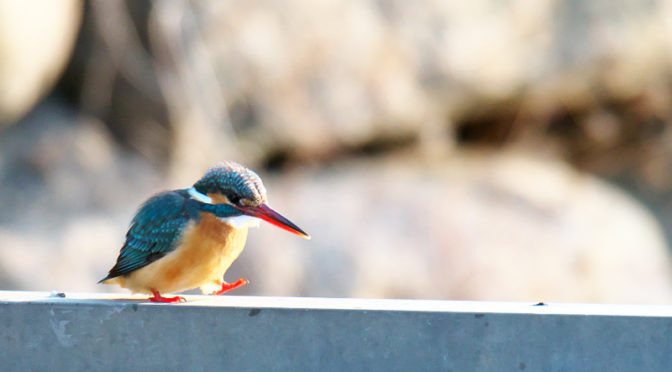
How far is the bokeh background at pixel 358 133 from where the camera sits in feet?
22.1

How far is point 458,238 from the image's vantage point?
7.42 meters

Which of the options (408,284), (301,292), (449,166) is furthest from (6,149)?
(449,166)

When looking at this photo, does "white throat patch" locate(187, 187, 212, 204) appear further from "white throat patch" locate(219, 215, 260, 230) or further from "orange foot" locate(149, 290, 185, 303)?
"orange foot" locate(149, 290, 185, 303)

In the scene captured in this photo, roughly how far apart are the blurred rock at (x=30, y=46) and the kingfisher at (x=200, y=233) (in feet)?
13.6

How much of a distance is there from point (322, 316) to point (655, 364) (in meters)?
0.71

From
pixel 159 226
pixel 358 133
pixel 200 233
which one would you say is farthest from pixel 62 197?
pixel 200 233

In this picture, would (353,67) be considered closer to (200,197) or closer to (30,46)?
(30,46)

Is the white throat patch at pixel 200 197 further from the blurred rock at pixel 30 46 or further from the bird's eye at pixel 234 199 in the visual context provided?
the blurred rock at pixel 30 46

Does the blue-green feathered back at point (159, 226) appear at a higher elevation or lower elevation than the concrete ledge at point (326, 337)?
higher

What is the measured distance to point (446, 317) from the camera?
6.38 ft

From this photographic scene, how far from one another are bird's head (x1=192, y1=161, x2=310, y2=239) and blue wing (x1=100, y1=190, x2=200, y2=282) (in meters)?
0.07

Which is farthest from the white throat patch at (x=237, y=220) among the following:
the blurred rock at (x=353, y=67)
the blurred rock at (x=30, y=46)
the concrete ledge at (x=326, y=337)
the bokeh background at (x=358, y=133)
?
the blurred rock at (x=353, y=67)

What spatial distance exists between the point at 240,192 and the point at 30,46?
14.7 feet

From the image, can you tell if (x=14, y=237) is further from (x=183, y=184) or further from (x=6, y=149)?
(x=183, y=184)
